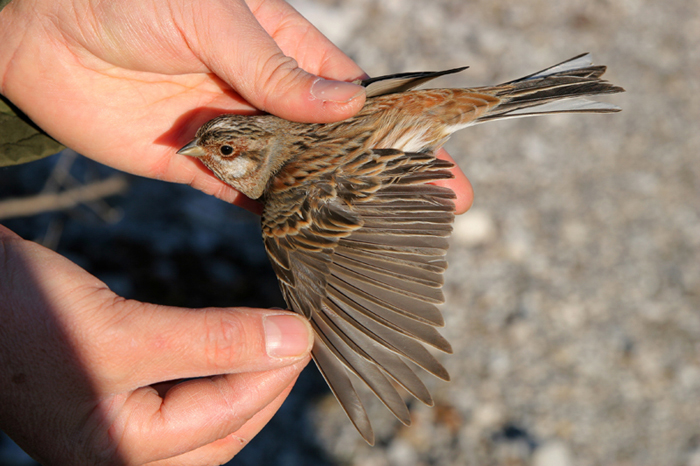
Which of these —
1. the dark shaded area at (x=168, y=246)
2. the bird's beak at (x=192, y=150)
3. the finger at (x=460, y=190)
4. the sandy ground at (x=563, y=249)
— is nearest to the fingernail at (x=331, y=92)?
the bird's beak at (x=192, y=150)

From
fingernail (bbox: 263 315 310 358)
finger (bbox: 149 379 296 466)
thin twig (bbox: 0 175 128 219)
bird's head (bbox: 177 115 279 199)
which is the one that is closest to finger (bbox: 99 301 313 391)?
fingernail (bbox: 263 315 310 358)

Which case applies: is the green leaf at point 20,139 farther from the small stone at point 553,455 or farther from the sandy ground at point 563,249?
the small stone at point 553,455

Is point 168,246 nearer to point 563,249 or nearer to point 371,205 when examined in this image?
point 371,205

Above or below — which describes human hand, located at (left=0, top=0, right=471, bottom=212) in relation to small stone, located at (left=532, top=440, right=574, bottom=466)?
above

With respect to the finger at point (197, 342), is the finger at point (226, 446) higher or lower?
lower

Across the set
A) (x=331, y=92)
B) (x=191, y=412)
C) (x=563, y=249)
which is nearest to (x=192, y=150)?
(x=331, y=92)

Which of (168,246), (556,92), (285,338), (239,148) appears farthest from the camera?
(168,246)

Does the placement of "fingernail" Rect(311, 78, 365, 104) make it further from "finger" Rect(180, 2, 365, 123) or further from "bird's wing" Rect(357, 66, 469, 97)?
"bird's wing" Rect(357, 66, 469, 97)
